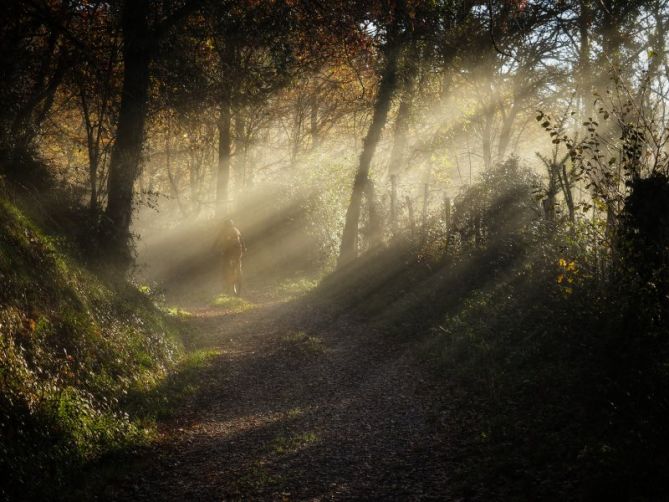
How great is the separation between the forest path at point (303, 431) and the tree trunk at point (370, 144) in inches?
331

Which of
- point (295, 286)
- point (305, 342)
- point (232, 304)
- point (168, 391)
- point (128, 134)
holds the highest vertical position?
point (128, 134)

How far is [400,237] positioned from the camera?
1650 cm

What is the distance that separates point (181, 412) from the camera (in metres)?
7.64

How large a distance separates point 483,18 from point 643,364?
19.0m

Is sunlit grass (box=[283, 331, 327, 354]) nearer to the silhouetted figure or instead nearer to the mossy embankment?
the mossy embankment

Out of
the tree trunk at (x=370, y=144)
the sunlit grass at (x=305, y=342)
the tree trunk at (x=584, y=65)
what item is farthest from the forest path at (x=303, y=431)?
the tree trunk at (x=584, y=65)

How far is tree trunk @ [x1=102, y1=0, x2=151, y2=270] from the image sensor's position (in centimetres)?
1109

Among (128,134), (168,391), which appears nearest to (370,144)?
(128,134)

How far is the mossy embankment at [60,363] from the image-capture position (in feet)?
16.1

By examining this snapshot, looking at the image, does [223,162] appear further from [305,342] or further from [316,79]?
[305,342]

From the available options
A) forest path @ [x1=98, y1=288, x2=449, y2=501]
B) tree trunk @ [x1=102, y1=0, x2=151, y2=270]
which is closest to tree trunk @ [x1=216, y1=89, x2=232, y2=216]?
tree trunk @ [x1=102, y1=0, x2=151, y2=270]

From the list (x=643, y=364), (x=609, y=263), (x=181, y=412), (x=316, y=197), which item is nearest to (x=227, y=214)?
(x=316, y=197)

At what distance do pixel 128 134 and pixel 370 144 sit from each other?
973 centimetres

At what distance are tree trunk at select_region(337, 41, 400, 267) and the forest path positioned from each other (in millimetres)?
8398
